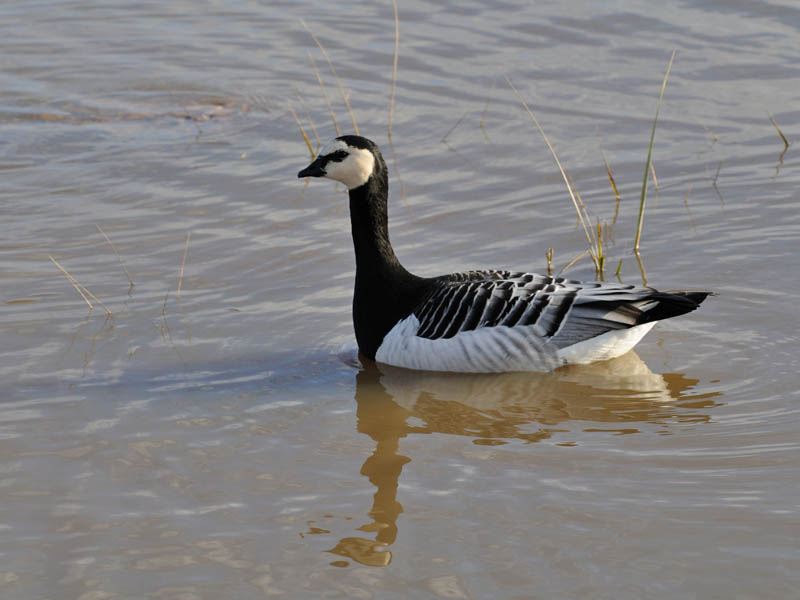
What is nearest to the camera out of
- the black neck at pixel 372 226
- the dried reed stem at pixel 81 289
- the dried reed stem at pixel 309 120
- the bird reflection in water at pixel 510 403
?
the bird reflection in water at pixel 510 403

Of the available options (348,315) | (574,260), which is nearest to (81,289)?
(348,315)

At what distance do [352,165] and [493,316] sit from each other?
1.61 meters

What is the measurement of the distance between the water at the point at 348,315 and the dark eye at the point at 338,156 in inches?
54.1

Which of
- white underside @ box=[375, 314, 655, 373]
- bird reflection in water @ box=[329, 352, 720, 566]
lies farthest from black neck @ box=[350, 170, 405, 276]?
Result: bird reflection in water @ box=[329, 352, 720, 566]

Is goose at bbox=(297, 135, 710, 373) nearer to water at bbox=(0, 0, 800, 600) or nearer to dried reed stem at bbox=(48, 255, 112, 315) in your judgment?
water at bbox=(0, 0, 800, 600)

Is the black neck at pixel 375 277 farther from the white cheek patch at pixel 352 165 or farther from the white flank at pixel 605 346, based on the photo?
the white flank at pixel 605 346

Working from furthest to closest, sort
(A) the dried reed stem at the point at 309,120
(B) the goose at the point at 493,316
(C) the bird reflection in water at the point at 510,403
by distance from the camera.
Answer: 1. (A) the dried reed stem at the point at 309,120
2. (B) the goose at the point at 493,316
3. (C) the bird reflection in water at the point at 510,403

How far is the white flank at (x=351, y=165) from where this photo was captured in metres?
8.76

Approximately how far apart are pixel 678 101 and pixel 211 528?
973 centimetres

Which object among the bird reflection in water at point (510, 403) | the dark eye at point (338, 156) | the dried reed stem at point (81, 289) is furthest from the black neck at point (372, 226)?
the dried reed stem at point (81, 289)

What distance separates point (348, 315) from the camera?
9492mm

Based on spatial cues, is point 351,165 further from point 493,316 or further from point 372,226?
point 493,316

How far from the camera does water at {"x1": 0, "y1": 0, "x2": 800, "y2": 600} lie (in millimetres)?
5906

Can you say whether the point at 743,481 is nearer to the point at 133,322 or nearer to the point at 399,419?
the point at 399,419
